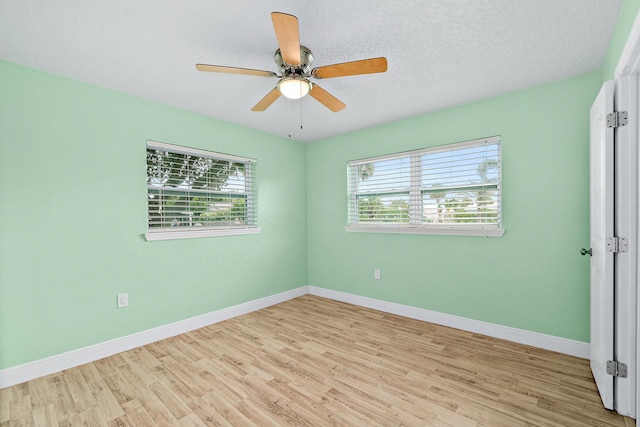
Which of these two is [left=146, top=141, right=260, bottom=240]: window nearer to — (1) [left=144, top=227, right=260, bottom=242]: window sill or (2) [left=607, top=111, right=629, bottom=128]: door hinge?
(1) [left=144, top=227, right=260, bottom=242]: window sill

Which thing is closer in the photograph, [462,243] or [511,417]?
[511,417]

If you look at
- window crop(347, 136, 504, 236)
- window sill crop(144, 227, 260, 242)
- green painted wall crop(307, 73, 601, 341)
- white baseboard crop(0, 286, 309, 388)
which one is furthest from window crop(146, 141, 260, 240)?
green painted wall crop(307, 73, 601, 341)

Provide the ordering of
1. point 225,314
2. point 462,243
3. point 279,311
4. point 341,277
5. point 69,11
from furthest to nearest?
point 341,277 < point 279,311 < point 225,314 < point 462,243 < point 69,11

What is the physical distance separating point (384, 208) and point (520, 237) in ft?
4.88

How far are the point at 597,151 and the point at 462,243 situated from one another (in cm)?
136

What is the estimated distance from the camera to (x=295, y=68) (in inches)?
72.9

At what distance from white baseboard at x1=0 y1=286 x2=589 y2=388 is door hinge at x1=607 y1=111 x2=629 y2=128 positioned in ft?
6.03

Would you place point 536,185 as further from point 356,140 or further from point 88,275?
point 88,275

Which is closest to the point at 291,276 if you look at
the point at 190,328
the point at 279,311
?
the point at 279,311

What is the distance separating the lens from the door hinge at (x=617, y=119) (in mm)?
1615

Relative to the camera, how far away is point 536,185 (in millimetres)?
2588

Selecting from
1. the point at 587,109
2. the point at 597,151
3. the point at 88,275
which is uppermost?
the point at 587,109

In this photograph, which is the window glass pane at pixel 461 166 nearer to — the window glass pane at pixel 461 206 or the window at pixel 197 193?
the window glass pane at pixel 461 206

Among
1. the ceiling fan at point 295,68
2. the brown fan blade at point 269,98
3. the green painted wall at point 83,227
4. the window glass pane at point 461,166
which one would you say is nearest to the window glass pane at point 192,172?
the green painted wall at point 83,227
